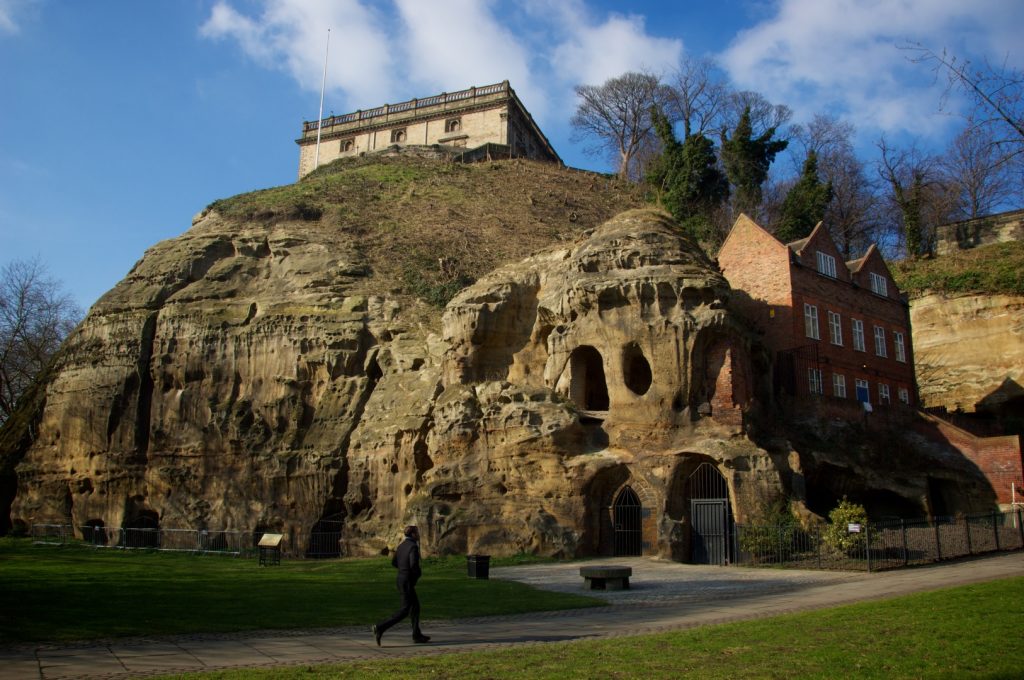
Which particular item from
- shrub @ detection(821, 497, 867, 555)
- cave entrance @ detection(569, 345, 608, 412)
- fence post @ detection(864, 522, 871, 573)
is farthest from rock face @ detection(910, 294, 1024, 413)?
fence post @ detection(864, 522, 871, 573)

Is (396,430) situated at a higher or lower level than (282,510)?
higher

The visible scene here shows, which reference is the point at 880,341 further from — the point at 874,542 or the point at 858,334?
the point at 874,542

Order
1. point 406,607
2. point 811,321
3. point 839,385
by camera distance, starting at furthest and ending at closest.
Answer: point 839,385 < point 811,321 < point 406,607

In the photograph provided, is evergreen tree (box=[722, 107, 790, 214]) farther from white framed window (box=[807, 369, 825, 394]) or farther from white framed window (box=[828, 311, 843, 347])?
white framed window (box=[807, 369, 825, 394])

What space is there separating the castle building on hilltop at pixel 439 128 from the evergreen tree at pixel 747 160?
22.8 meters

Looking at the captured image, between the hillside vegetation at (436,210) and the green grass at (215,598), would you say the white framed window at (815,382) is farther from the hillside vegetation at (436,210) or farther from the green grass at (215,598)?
the green grass at (215,598)

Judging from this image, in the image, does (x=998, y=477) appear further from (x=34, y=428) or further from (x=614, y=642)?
(x=34, y=428)

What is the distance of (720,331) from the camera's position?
3008 centimetres

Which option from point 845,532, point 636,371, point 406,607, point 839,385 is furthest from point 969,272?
Answer: point 406,607

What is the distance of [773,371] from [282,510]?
2330 cm

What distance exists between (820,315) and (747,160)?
20.0 metres

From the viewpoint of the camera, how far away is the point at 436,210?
5788cm

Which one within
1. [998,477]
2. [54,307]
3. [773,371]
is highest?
[54,307]

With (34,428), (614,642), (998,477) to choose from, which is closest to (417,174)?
(34,428)
